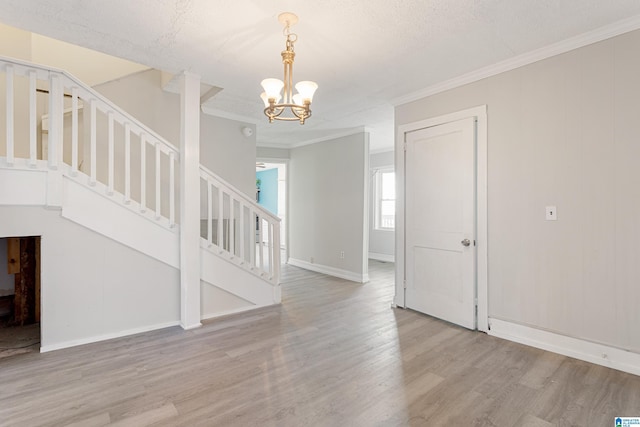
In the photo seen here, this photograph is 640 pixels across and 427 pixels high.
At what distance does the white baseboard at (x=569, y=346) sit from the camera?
2.27 m

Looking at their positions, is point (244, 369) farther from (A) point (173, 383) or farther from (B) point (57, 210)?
(B) point (57, 210)

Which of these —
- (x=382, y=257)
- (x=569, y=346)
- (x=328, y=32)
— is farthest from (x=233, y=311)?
(x=382, y=257)

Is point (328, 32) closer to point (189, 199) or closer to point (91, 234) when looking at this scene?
point (189, 199)

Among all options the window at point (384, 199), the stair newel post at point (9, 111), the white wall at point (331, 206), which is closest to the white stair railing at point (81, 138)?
the stair newel post at point (9, 111)

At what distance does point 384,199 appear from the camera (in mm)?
7590

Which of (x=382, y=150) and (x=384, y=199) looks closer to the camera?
(x=382, y=150)

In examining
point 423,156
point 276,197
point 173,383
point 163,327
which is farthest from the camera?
point 276,197

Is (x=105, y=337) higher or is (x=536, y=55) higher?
(x=536, y=55)

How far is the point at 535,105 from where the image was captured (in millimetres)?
2715

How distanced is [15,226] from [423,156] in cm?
369

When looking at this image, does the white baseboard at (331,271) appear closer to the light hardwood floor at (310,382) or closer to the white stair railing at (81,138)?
the light hardwood floor at (310,382)

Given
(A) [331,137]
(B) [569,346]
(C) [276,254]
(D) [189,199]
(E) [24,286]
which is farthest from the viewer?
(A) [331,137]

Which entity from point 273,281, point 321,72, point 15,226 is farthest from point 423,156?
point 15,226

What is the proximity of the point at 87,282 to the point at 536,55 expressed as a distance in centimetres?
A: 422
